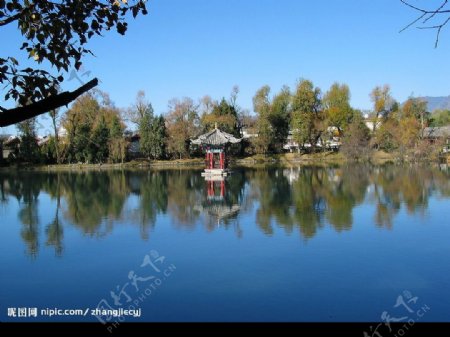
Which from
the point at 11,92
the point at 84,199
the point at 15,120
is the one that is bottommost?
the point at 84,199

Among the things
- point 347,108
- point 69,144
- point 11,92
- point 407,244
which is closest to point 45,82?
point 11,92

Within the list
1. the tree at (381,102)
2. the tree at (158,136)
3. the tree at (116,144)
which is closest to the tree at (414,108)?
the tree at (381,102)

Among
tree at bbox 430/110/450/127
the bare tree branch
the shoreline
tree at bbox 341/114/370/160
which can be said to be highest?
tree at bbox 430/110/450/127

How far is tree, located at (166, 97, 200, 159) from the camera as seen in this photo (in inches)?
1619

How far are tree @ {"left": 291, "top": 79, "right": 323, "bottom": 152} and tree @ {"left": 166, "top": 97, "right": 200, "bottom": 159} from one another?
30.6ft

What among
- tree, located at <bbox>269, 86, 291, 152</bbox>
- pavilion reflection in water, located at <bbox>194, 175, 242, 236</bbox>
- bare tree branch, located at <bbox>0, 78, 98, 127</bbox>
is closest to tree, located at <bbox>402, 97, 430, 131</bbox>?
tree, located at <bbox>269, 86, 291, 152</bbox>

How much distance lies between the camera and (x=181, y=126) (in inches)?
1650

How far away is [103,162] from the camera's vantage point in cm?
4066

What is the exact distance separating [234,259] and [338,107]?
1564 inches

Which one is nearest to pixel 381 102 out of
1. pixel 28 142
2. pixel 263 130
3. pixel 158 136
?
pixel 263 130

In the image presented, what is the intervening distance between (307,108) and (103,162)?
19576mm

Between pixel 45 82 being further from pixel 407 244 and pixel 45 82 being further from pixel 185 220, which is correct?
pixel 185 220

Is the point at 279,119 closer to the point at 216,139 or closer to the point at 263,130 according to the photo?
the point at 263,130

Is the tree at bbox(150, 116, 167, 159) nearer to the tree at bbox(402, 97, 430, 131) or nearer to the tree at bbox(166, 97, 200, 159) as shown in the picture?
the tree at bbox(166, 97, 200, 159)
